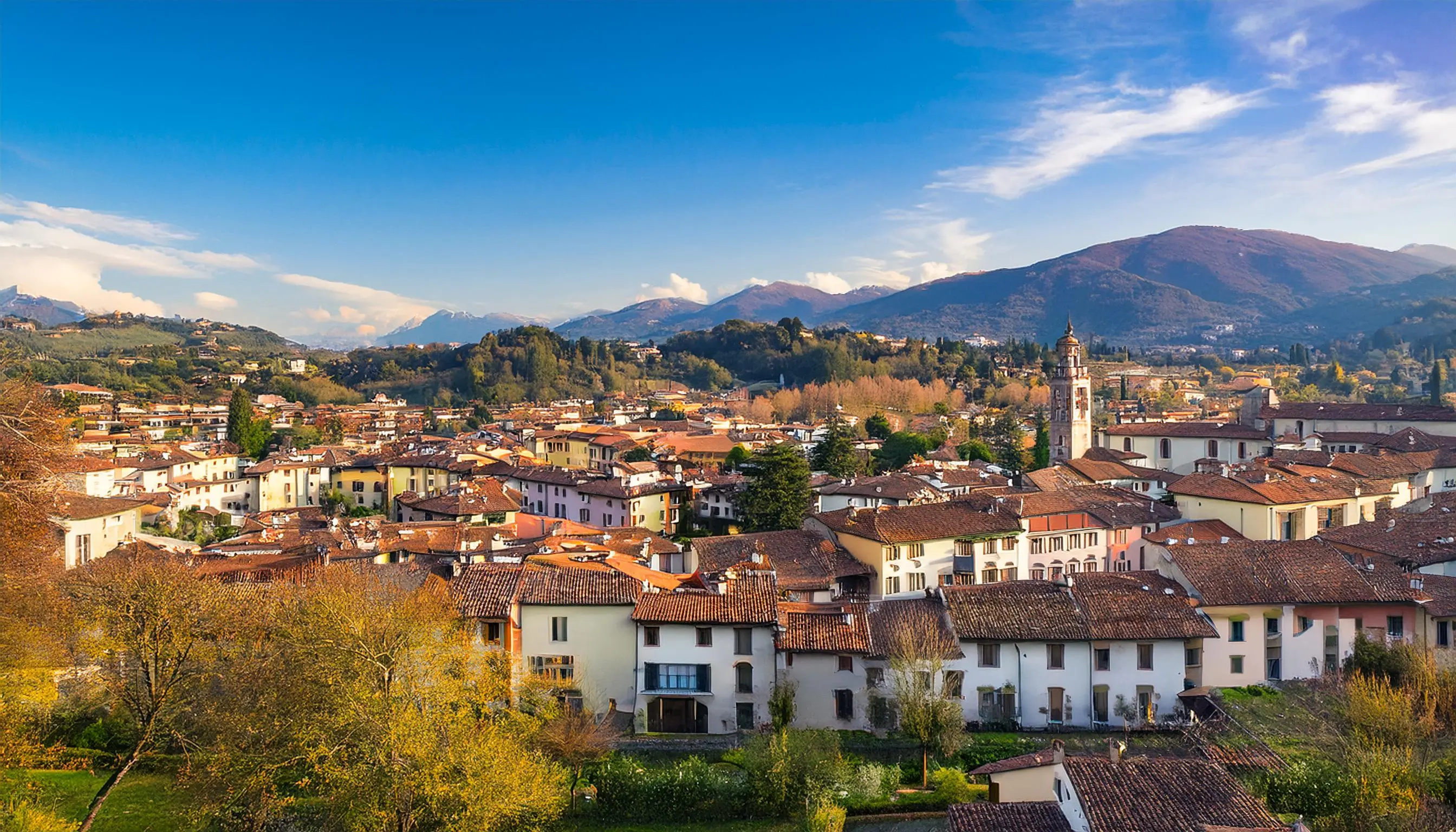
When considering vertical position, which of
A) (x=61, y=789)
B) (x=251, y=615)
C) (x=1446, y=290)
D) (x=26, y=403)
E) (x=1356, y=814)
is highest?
(x=1446, y=290)

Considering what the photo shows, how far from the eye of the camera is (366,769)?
12.4 metres

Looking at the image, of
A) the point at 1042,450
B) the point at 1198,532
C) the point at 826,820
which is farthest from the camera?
the point at 1042,450

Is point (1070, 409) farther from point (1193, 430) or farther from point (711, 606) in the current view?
point (711, 606)

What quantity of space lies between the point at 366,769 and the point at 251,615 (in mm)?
5763

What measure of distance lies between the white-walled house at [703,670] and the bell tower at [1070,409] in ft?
115

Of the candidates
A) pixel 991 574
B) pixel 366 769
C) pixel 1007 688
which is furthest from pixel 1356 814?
pixel 991 574

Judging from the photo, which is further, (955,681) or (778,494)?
(778,494)

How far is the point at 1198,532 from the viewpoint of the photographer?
3077cm

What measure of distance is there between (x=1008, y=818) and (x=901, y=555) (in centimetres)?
1654

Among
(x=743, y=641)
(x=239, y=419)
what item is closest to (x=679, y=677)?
(x=743, y=641)

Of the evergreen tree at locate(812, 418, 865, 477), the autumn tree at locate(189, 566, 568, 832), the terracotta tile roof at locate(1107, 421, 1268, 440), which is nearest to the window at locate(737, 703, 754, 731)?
the autumn tree at locate(189, 566, 568, 832)

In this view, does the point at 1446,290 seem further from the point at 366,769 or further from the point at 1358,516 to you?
the point at 366,769

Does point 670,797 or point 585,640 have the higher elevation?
point 585,640

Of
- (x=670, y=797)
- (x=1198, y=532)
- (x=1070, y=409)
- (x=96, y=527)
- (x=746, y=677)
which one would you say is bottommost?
(x=670, y=797)
